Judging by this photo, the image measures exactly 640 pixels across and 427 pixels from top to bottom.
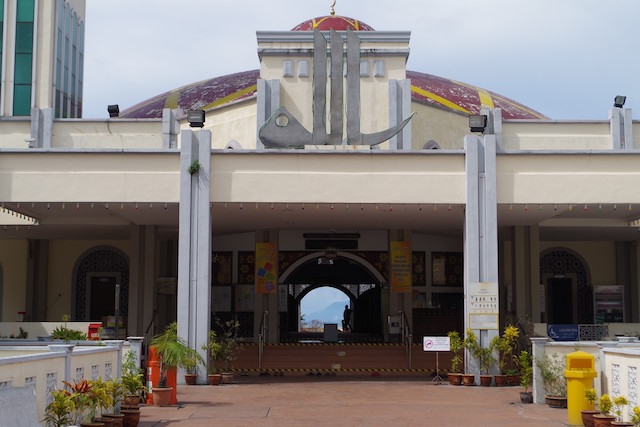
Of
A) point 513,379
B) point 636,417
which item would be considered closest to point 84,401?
point 636,417

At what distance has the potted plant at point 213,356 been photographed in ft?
80.5

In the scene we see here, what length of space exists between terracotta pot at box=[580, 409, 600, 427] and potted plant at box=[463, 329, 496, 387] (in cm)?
743

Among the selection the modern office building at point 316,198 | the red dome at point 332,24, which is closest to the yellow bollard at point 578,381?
the modern office building at point 316,198

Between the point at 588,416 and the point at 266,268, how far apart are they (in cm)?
1820

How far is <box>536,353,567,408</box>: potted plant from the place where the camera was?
20.0 meters

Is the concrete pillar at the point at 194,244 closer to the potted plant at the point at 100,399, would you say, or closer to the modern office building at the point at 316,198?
the modern office building at the point at 316,198

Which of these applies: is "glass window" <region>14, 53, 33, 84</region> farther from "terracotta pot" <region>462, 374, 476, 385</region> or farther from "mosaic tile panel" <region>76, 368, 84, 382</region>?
"mosaic tile panel" <region>76, 368, 84, 382</region>

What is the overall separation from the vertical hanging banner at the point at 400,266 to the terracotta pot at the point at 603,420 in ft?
57.2

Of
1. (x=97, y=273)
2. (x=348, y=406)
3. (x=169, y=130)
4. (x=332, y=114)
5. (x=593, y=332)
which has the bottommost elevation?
(x=348, y=406)

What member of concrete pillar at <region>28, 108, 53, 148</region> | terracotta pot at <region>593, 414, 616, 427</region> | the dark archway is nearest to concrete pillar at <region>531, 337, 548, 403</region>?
terracotta pot at <region>593, 414, 616, 427</region>

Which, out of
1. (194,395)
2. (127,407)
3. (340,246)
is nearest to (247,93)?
(340,246)

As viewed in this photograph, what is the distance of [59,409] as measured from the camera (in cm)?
1330

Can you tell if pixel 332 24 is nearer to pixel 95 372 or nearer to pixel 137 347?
A: pixel 137 347

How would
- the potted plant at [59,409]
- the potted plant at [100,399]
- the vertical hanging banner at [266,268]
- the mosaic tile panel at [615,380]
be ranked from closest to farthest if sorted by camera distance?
1. the potted plant at [59,409]
2. the potted plant at [100,399]
3. the mosaic tile panel at [615,380]
4. the vertical hanging banner at [266,268]
